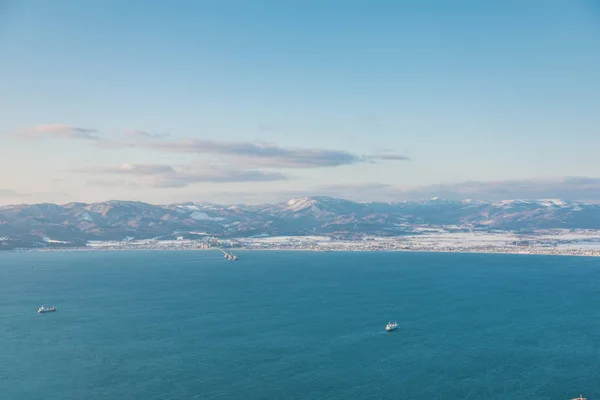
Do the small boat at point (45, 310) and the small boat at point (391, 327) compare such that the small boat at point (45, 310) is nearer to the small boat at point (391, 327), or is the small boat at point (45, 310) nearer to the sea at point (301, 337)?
the sea at point (301, 337)

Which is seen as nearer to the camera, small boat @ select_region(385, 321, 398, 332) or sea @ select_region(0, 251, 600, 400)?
sea @ select_region(0, 251, 600, 400)

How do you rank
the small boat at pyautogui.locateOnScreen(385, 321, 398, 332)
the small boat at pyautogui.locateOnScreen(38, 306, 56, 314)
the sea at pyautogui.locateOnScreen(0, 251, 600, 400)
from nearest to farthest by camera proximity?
the sea at pyautogui.locateOnScreen(0, 251, 600, 400)
the small boat at pyautogui.locateOnScreen(385, 321, 398, 332)
the small boat at pyautogui.locateOnScreen(38, 306, 56, 314)

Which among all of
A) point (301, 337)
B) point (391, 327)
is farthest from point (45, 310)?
point (391, 327)

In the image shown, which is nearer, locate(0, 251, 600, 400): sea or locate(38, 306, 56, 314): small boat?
locate(0, 251, 600, 400): sea

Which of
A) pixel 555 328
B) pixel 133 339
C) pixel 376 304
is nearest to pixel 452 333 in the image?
pixel 555 328

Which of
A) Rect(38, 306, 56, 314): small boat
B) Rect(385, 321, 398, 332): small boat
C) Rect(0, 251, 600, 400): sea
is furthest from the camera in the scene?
Rect(38, 306, 56, 314): small boat

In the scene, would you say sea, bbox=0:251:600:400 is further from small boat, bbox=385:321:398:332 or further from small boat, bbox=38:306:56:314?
small boat, bbox=38:306:56:314

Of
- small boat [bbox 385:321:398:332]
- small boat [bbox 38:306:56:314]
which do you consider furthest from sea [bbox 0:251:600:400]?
small boat [bbox 38:306:56:314]

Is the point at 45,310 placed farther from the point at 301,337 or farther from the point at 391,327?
the point at 391,327

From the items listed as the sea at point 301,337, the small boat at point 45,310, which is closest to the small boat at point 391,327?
the sea at point 301,337

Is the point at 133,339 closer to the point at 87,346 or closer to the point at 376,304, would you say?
the point at 87,346
